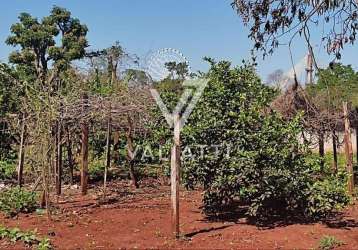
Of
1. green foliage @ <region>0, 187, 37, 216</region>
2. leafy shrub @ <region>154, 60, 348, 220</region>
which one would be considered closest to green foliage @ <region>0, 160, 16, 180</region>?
green foliage @ <region>0, 187, 37, 216</region>

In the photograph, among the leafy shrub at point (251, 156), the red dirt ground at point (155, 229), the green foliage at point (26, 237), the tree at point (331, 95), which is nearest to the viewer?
the green foliage at point (26, 237)

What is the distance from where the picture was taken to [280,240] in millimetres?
7238

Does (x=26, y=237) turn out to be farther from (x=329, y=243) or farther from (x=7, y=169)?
(x=7, y=169)

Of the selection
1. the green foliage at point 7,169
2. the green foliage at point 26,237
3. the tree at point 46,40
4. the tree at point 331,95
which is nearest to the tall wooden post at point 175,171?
the green foliage at point 26,237

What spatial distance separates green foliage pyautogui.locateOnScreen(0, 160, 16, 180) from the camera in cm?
1480

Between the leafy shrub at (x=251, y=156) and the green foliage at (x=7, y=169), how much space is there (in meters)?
8.20

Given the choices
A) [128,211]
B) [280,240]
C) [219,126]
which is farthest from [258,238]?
[128,211]

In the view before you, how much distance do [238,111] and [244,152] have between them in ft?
2.52

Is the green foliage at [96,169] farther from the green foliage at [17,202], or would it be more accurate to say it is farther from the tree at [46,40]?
the tree at [46,40]

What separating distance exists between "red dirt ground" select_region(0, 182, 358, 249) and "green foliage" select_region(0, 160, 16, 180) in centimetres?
483

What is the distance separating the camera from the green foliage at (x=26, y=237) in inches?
275

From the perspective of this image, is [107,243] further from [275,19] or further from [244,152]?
[275,19]

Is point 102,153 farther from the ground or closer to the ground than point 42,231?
farther from the ground

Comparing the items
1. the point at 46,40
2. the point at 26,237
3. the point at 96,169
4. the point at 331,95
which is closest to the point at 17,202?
the point at 26,237
